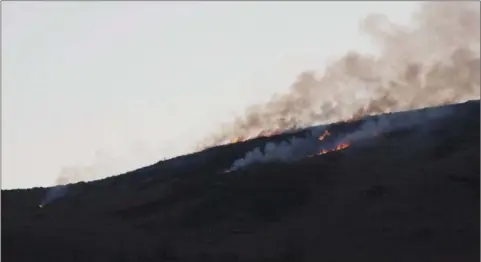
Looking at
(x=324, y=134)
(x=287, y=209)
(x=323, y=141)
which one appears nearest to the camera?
(x=287, y=209)

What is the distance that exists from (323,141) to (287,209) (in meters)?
10.5

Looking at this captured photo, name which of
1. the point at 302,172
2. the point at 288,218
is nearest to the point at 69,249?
the point at 288,218

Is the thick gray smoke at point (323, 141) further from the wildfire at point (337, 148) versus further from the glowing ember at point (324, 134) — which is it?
the wildfire at point (337, 148)

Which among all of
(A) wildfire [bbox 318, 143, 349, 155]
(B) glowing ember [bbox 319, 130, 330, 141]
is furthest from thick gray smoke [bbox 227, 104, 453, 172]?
(A) wildfire [bbox 318, 143, 349, 155]

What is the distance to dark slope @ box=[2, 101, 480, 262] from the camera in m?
18.9

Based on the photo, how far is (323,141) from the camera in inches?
1375

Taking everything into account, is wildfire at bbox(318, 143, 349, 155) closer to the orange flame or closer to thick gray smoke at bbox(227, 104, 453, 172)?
thick gray smoke at bbox(227, 104, 453, 172)

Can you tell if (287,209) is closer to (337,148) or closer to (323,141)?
(337,148)

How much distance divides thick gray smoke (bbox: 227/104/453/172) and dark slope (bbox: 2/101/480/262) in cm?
49

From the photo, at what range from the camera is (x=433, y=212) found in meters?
20.4

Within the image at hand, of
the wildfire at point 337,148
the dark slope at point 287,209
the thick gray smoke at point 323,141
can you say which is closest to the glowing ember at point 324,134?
the thick gray smoke at point 323,141

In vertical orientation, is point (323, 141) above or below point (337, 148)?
above

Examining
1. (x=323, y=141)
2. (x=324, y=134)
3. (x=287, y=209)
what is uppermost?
(x=324, y=134)

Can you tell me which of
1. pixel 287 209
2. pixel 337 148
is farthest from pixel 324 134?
pixel 287 209
